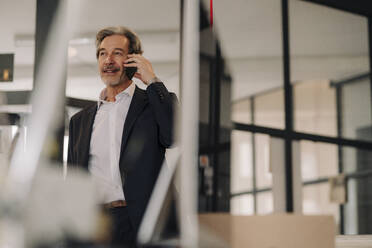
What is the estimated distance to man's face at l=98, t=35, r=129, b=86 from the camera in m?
1.60

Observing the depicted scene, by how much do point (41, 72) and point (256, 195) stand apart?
77.8 inches

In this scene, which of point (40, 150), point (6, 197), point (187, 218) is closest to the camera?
point (187, 218)

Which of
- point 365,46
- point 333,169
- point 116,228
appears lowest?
point 116,228

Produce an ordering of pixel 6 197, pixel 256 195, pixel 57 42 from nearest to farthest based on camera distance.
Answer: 1. pixel 6 197
2. pixel 57 42
3. pixel 256 195

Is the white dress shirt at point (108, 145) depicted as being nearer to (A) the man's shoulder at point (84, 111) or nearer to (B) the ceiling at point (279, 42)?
(A) the man's shoulder at point (84, 111)

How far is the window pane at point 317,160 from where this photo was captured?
10.3 feet

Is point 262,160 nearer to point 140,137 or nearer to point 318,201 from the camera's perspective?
point 318,201

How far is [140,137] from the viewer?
1535 millimetres

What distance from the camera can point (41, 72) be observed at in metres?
1.56

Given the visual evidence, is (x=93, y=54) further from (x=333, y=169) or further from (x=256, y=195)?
(x=333, y=169)

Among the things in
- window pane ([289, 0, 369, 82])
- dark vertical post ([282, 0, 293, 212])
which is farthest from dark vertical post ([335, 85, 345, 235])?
dark vertical post ([282, 0, 293, 212])

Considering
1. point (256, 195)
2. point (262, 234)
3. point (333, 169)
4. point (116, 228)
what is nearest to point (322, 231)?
point (262, 234)

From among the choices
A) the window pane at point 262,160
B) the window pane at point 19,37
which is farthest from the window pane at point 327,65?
the window pane at point 19,37

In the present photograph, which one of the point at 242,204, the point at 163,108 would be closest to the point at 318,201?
the point at 242,204
